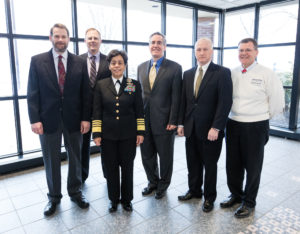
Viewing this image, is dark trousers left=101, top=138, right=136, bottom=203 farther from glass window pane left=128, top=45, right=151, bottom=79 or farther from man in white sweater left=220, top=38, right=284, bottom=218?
glass window pane left=128, top=45, right=151, bottom=79

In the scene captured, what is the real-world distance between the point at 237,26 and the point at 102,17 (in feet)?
12.0

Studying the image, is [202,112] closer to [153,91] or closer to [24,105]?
[153,91]

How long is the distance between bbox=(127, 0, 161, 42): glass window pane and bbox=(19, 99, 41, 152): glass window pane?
2.31 meters

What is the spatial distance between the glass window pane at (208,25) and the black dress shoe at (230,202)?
14.6 ft

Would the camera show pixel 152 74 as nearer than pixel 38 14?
Yes

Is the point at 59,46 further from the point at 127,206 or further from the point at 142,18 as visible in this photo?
the point at 142,18

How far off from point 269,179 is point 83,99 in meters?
2.67

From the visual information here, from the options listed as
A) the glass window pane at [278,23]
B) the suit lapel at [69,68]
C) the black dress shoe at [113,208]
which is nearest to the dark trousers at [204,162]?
the black dress shoe at [113,208]

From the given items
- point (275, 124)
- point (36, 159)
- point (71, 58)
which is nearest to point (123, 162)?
point (71, 58)

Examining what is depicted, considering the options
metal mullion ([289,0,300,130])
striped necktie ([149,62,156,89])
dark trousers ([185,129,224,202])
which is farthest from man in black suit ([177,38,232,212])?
metal mullion ([289,0,300,130])

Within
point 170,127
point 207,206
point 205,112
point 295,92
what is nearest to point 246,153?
point 205,112

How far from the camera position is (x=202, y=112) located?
2.45 m

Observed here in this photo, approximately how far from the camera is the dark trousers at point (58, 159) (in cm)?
254

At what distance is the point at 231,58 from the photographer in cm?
661
